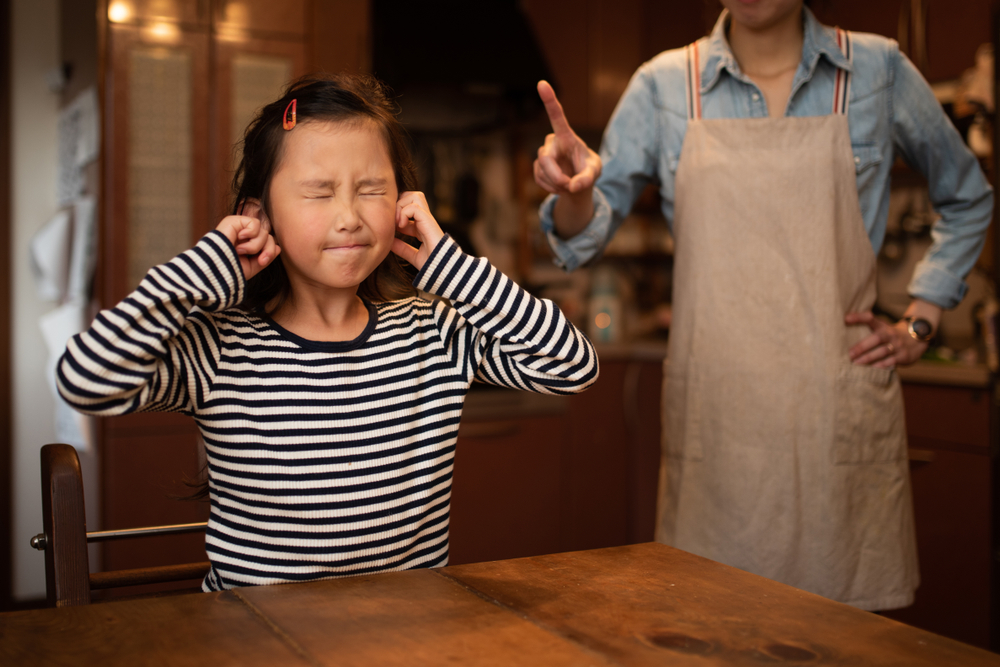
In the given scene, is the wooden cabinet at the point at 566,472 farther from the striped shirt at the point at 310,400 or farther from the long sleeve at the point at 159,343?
the long sleeve at the point at 159,343

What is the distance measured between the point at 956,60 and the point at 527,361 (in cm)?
213

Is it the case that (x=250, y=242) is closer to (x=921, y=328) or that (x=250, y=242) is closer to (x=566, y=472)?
(x=921, y=328)

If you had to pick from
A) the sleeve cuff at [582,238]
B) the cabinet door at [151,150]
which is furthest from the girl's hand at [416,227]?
the cabinet door at [151,150]

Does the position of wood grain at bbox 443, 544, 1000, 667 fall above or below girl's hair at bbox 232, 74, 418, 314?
below

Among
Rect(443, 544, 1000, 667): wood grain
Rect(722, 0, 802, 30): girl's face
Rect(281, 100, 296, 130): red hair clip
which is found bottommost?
Rect(443, 544, 1000, 667): wood grain

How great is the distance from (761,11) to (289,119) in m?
0.69

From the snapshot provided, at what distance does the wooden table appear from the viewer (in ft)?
1.87

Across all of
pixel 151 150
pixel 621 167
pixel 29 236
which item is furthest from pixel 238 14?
pixel 621 167

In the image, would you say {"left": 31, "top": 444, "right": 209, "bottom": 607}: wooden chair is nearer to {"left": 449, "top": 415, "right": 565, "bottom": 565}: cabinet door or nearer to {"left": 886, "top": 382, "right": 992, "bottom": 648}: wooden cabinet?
{"left": 449, "top": 415, "right": 565, "bottom": 565}: cabinet door

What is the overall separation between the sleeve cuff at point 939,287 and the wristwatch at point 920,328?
5 cm

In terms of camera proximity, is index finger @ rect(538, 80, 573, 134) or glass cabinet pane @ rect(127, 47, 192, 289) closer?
index finger @ rect(538, 80, 573, 134)

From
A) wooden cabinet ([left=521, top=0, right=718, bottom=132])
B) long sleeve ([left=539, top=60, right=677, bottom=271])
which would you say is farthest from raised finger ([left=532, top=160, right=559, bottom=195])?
wooden cabinet ([left=521, top=0, right=718, bottom=132])

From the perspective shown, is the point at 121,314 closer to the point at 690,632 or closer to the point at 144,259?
the point at 690,632

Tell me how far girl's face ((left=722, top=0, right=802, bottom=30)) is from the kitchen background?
0.33 meters
